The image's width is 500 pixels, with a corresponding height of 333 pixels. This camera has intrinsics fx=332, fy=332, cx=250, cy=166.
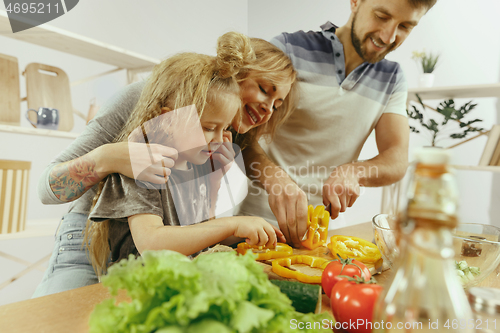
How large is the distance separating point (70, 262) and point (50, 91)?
40.1 inches

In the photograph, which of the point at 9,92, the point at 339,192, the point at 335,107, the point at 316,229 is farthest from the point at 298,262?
the point at 9,92

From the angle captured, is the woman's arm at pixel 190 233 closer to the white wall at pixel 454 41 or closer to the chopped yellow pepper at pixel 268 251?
the chopped yellow pepper at pixel 268 251

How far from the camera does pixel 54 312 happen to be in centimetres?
43

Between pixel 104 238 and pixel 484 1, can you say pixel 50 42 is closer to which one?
pixel 104 238

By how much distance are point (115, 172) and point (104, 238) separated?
166mm

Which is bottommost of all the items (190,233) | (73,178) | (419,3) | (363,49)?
(190,233)

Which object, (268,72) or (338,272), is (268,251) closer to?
(338,272)

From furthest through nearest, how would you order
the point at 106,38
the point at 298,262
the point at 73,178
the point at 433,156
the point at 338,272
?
the point at 106,38 < the point at 73,178 < the point at 298,262 < the point at 338,272 < the point at 433,156

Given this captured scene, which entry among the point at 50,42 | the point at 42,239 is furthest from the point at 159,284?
the point at 42,239

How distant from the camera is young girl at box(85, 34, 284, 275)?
2.31 ft

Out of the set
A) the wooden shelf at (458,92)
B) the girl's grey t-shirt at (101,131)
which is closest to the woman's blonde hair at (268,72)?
the girl's grey t-shirt at (101,131)

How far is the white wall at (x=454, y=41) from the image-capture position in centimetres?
171

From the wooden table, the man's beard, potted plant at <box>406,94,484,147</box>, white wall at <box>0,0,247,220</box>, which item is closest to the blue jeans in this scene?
the wooden table

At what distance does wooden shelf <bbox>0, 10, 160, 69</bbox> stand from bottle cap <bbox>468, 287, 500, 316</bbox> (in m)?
1.60
